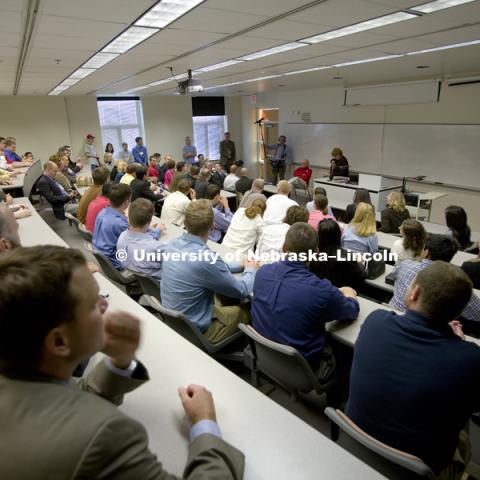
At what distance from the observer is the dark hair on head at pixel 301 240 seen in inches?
81.8

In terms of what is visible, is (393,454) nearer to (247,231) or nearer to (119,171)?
(247,231)

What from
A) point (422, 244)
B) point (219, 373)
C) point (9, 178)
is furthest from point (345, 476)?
point (9, 178)

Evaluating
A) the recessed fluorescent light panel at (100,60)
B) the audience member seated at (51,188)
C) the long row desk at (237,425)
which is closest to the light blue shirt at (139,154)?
the audience member seated at (51,188)

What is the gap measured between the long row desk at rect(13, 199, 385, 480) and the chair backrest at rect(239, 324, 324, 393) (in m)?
0.50

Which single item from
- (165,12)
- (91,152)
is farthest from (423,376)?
(91,152)

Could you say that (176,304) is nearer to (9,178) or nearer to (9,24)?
(9,24)

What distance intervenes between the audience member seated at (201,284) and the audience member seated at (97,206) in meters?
2.06

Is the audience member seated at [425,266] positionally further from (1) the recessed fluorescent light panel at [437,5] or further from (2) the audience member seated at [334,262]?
(1) the recessed fluorescent light panel at [437,5]

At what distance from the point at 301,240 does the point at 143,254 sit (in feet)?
4.49

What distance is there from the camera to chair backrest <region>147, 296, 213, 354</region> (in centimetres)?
199

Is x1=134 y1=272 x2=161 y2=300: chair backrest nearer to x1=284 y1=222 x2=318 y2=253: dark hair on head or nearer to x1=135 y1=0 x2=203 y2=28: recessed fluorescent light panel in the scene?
x1=284 y1=222 x2=318 y2=253: dark hair on head

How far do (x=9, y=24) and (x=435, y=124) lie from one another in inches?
292

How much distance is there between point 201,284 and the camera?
7.26 feet

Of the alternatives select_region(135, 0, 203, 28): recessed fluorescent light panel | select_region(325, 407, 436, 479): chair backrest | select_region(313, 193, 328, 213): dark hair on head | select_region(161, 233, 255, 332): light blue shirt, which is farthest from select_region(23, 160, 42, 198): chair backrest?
select_region(325, 407, 436, 479): chair backrest
